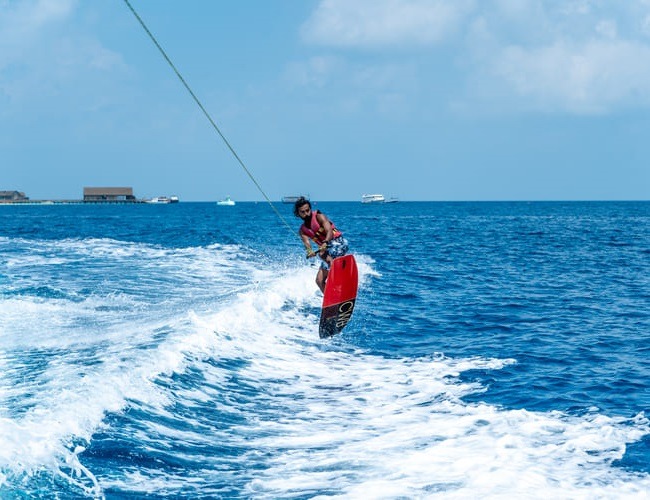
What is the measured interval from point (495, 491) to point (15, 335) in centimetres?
1029

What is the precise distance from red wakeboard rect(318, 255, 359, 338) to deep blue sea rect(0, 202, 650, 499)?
0.64 meters

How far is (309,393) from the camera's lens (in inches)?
424

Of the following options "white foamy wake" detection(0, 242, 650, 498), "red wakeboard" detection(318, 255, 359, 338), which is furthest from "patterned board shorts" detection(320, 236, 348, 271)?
"white foamy wake" detection(0, 242, 650, 498)

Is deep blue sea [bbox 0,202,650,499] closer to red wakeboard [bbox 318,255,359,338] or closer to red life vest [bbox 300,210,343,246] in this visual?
red wakeboard [bbox 318,255,359,338]

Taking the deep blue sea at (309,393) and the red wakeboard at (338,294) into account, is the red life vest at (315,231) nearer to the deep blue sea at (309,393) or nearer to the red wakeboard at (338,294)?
the red wakeboard at (338,294)

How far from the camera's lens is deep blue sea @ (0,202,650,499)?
A: 23.7 ft

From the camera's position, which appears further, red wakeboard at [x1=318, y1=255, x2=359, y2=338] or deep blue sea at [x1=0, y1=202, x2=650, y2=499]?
red wakeboard at [x1=318, y1=255, x2=359, y2=338]

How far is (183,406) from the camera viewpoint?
9.85m

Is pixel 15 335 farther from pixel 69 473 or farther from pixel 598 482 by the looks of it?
pixel 598 482

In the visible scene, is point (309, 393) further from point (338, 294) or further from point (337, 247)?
point (337, 247)

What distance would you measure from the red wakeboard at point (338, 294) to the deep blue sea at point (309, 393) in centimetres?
64

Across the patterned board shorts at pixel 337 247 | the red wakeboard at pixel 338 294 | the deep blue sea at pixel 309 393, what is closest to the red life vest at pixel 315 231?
the patterned board shorts at pixel 337 247

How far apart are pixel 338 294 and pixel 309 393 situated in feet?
10.7

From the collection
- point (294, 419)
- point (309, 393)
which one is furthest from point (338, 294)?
point (294, 419)
